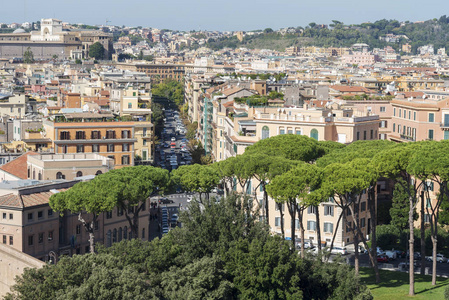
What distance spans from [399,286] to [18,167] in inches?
833

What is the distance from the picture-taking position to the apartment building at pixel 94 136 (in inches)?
2320

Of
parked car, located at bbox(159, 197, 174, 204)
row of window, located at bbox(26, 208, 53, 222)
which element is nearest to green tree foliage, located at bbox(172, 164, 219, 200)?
row of window, located at bbox(26, 208, 53, 222)

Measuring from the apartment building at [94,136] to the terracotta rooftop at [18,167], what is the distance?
668cm

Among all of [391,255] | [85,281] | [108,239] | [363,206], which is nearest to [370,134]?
[363,206]

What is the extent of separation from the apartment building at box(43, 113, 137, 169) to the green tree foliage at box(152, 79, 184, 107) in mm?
82339

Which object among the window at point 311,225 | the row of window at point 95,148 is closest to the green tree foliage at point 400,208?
the window at point 311,225

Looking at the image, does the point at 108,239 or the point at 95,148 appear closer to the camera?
the point at 108,239

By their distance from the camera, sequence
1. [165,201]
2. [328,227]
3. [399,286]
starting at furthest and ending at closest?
[165,201], [328,227], [399,286]

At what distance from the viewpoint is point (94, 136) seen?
59812 millimetres

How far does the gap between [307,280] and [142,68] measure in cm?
14966

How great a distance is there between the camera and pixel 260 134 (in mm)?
59219

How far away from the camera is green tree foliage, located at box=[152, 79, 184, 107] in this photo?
149 metres

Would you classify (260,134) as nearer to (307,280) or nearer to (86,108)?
(86,108)

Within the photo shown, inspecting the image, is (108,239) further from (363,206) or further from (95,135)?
(95,135)
